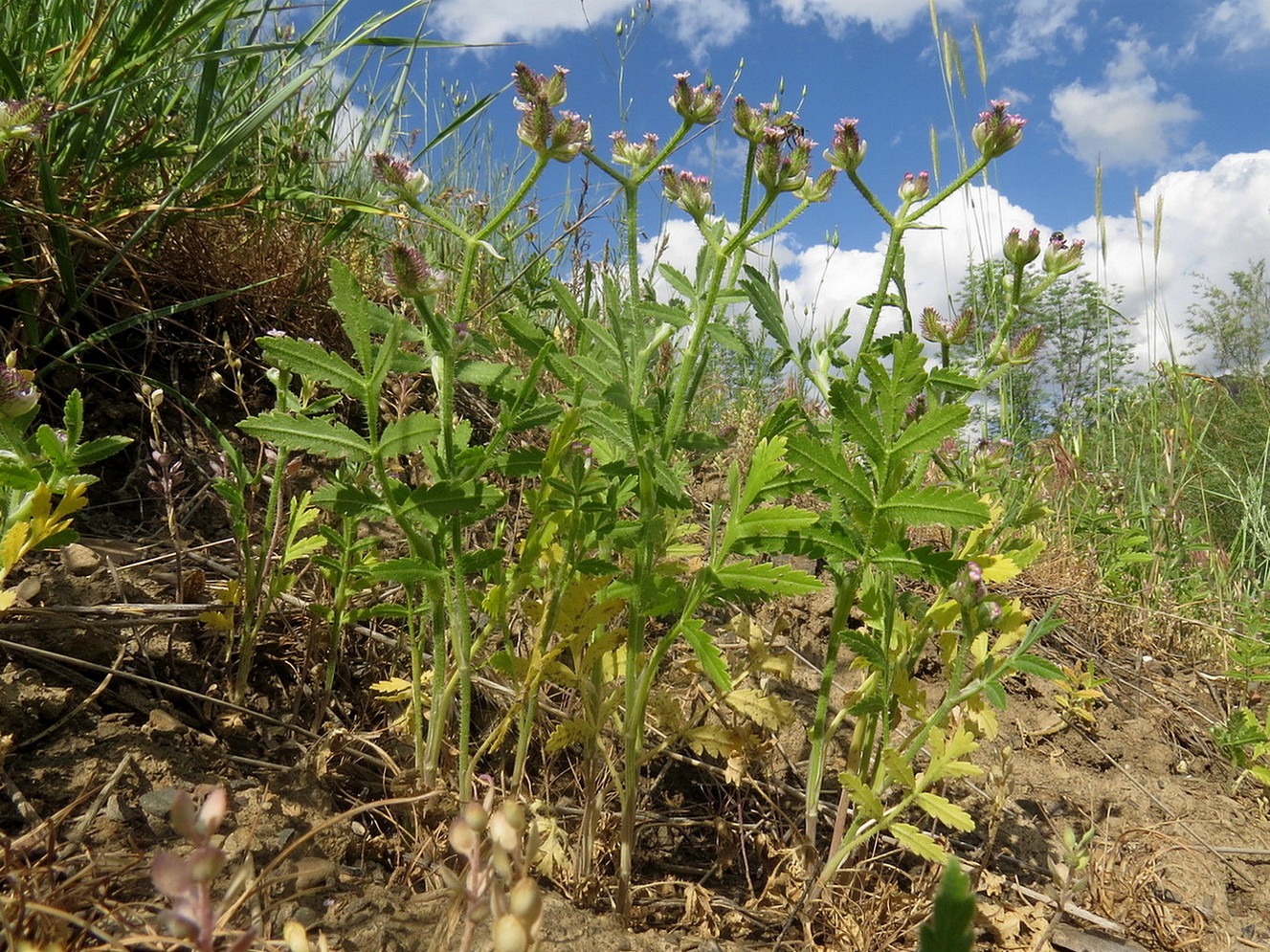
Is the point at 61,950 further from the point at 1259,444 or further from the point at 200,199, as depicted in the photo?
the point at 1259,444

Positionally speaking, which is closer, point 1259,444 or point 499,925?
point 499,925

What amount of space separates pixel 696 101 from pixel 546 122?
24 cm

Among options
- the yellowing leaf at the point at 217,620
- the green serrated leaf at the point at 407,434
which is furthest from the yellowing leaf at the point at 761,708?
the yellowing leaf at the point at 217,620

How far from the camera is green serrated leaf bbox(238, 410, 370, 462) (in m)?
0.96

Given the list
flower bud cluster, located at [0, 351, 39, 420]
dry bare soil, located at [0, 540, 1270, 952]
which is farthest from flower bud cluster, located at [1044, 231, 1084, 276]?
flower bud cluster, located at [0, 351, 39, 420]

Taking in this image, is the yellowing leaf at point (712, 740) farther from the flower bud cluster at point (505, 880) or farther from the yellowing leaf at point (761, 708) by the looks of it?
the flower bud cluster at point (505, 880)

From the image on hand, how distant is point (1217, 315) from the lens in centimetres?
976

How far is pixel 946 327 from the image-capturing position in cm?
135

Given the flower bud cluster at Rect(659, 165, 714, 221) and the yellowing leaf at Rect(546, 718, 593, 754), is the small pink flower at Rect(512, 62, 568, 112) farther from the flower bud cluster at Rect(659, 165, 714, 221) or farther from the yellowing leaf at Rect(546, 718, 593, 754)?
the yellowing leaf at Rect(546, 718, 593, 754)

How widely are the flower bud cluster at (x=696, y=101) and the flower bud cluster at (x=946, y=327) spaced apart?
512mm

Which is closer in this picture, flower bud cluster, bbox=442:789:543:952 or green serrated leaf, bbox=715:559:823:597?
flower bud cluster, bbox=442:789:543:952

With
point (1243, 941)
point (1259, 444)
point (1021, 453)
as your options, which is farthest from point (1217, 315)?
point (1243, 941)

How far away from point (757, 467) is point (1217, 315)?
11.4 m

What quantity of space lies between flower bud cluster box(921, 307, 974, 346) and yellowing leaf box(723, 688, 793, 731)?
0.67 meters
